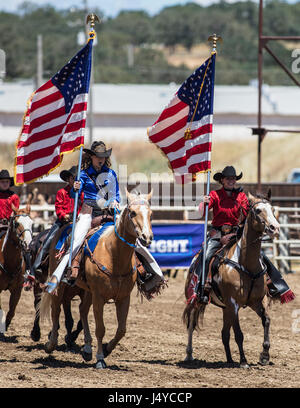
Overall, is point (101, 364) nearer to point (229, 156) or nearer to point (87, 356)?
point (87, 356)

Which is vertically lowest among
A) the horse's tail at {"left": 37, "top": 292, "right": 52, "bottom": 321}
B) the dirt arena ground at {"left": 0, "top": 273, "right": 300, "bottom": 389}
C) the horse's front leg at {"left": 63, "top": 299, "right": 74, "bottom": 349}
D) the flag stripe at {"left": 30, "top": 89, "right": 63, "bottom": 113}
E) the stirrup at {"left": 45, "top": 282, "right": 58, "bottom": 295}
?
the dirt arena ground at {"left": 0, "top": 273, "right": 300, "bottom": 389}

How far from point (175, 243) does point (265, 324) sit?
8.66 meters

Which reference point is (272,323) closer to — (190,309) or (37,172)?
(190,309)

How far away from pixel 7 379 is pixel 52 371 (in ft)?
2.37

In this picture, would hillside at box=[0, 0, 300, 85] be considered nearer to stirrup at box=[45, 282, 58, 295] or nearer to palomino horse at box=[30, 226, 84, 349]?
palomino horse at box=[30, 226, 84, 349]

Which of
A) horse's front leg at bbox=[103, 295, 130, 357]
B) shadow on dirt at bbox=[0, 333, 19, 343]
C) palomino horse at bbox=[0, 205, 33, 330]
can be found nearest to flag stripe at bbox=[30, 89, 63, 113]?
palomino horse at bbox=[0, 205, 33, 330]

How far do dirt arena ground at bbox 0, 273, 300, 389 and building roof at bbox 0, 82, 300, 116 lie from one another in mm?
39210

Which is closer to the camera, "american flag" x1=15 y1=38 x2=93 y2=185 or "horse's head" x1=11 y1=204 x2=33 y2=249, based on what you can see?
"american flag" x1=15 y1=38 x2=93 y2=185

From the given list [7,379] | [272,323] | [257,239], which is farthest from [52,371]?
[272,323]

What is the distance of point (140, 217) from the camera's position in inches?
324

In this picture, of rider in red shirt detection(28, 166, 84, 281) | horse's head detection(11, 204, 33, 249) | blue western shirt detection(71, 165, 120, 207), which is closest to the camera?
blue western shirt detection(71, 165, 120, 207)

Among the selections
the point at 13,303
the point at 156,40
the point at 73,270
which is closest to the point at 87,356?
the point at 73,270

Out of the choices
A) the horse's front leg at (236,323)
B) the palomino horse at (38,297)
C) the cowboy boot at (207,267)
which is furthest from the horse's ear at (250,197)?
the palomino horse at (38,297)

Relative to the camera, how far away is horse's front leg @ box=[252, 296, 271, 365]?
953 cm
